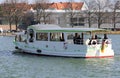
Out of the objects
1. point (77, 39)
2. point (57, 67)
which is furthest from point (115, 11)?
point (57, 67)

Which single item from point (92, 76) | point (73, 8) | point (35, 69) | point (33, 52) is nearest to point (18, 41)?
point (33, 52)

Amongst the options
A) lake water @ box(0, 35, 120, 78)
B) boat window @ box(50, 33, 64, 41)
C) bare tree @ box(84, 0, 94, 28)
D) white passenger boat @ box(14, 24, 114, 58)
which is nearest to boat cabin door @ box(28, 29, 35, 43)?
white passenger boat @ box(14, 24, 114, 58)

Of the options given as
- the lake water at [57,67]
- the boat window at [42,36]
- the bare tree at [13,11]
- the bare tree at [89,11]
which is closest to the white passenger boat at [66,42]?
the boat window at [42,36]

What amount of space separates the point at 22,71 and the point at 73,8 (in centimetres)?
12449

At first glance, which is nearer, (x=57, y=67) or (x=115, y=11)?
(x=57, y=67)

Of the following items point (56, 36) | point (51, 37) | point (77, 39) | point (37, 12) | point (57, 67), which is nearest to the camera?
point (57, 67)

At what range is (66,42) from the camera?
45.8 meters

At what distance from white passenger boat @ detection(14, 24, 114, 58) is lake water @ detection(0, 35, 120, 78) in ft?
3.21

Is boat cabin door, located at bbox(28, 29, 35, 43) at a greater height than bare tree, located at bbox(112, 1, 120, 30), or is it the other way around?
bare tree, located at bbox(112, 1, 120, 30)

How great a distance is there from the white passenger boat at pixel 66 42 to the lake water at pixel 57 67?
3.21ft

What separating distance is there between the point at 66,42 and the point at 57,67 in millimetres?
8314

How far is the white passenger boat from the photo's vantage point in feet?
146

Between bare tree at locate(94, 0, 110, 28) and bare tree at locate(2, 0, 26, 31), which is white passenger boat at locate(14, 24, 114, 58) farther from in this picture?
bare tree at locate(94, 0, 110, 28)

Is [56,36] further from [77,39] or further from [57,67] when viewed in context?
[57,67]
